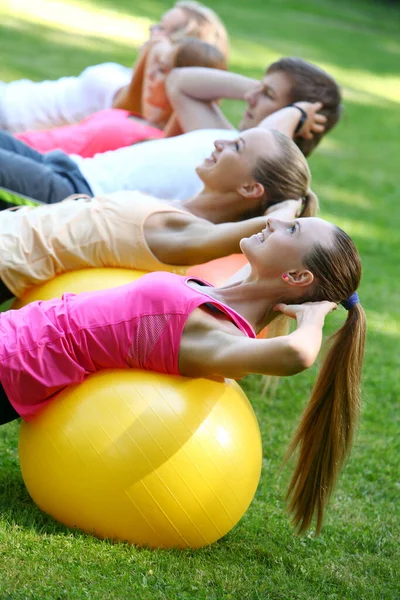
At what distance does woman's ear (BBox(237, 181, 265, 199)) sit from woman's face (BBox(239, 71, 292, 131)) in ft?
4.05

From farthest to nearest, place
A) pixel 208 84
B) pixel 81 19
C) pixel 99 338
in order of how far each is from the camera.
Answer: pixel 81 19 < pixel 208 84 < pixel 99 338

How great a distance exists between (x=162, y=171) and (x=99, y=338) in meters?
1.95

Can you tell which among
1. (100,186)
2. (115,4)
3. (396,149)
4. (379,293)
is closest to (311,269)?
(100,186)

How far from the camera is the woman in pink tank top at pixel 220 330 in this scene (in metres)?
3.12

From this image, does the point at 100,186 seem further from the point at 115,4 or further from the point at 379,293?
the point at 115,4

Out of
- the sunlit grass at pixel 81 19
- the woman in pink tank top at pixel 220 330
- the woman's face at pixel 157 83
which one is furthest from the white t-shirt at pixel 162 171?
the sunlit grass at pixel 81 19

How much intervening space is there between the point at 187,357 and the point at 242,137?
1.46m

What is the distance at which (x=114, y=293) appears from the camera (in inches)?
130

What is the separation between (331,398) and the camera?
3.25 metres

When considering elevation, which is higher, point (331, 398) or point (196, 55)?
point (196, 55)

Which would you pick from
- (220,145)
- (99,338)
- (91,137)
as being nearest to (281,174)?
(220,145)

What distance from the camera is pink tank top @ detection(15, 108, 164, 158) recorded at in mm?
5605

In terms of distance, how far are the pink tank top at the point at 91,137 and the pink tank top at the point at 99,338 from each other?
2.53 m

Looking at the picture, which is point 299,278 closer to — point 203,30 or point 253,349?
point 253,349
